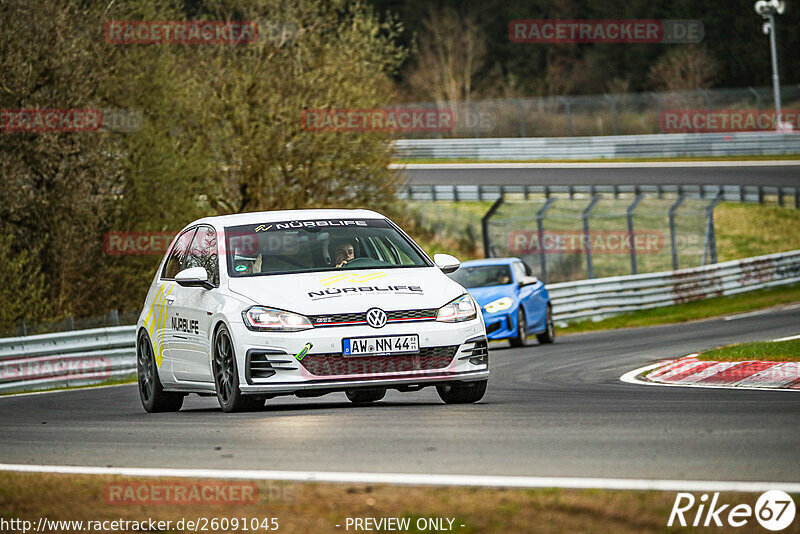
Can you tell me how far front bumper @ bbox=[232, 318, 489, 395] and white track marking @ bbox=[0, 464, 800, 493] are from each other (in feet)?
8.49

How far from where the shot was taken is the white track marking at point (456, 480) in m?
6.16

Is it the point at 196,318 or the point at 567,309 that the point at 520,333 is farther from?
the point at 196,318

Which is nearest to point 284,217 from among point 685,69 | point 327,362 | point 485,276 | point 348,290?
point 348,290

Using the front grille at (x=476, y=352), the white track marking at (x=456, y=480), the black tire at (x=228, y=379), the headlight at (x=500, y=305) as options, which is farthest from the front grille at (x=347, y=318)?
the headlight at (x=500, y=305)

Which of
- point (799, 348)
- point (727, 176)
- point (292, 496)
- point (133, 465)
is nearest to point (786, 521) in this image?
point (292, 496)

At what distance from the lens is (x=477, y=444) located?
794cm

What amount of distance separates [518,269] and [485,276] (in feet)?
2.09

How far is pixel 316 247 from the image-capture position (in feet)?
37.1

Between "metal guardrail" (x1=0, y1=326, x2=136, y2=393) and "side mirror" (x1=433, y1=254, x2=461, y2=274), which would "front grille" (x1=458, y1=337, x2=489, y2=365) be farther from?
"metal guardrail" (x1=0, y1=326, x2=136, y2=393)

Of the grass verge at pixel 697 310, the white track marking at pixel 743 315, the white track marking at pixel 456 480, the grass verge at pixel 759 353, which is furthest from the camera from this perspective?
the grass verge at pixel 697 310

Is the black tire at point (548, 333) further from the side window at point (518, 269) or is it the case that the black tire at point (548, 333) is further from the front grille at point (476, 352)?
the front grille at point (476, 352)

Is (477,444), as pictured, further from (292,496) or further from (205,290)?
(205,290)

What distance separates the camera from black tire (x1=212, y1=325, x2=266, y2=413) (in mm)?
10445

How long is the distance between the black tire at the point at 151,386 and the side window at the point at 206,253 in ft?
2.98
